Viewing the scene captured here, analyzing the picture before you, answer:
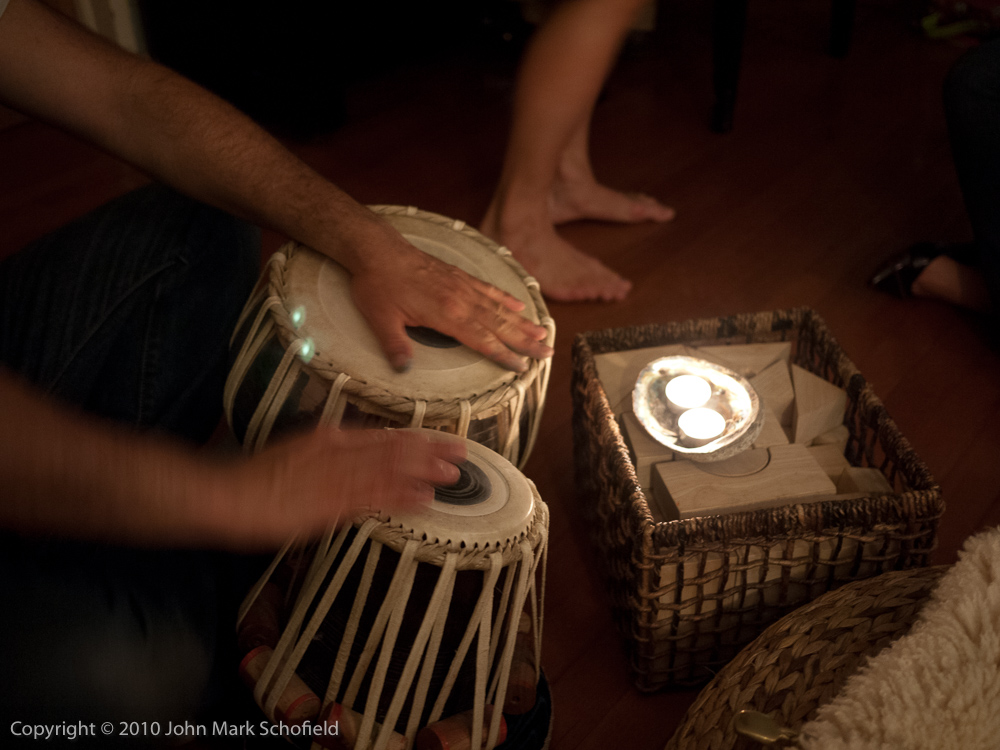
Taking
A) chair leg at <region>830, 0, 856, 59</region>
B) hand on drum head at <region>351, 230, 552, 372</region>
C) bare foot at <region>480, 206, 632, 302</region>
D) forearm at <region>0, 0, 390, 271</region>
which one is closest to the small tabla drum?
hand on drum head at <region>351, 230, 552, 372</region>

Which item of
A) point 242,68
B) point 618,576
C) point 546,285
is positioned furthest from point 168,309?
point 242,68

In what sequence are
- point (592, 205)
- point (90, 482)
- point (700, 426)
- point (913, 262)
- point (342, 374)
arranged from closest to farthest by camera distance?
1. point (90, 482)
2. point (342, 374)
3. point (700, 426)
4. point (913, 262)
5. point (592, 205)

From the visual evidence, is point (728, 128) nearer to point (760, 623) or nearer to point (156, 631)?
point (760, 623)

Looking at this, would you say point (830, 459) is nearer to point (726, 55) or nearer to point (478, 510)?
point (478, 510)

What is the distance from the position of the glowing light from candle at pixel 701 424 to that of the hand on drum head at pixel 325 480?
1.48 feet

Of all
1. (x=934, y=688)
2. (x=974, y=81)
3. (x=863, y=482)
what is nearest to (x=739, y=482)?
(x=863, y=482)

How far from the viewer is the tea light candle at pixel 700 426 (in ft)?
3.76

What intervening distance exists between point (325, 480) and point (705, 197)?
1.64 metres

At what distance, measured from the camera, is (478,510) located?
2.85ft

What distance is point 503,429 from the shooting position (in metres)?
1.06

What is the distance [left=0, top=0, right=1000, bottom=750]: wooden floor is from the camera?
1.36 metres

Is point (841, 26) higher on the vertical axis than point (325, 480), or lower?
lower

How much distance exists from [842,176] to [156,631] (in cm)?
198

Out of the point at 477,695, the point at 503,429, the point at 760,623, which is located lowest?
the point at 760,623
